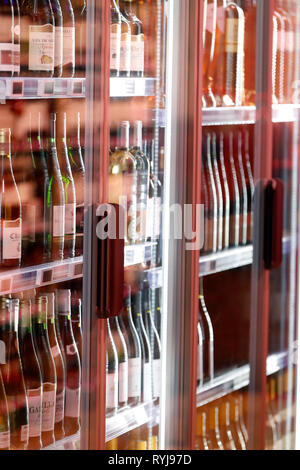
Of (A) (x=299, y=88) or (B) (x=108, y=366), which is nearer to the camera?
(B) (x=108, y=366)

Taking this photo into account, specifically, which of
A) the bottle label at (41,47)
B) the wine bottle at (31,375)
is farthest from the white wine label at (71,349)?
the bottle label at (41,47)

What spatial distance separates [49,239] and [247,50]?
1.09 meters

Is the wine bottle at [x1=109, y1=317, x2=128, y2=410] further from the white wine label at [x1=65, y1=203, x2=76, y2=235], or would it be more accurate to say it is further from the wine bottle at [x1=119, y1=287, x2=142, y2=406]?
the white wine label at [x1=65, y1=203, x2=76, y2=235]

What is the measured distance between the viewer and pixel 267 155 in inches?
107

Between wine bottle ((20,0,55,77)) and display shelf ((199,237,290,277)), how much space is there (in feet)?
2.64

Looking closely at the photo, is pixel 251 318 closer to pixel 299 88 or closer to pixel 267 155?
pixel 267 155

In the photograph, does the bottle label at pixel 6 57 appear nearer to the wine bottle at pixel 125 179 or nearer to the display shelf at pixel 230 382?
the wine bottle at pixel 125 179

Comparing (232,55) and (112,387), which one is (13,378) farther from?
(232,55)

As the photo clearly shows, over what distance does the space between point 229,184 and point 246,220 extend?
0.46 feet

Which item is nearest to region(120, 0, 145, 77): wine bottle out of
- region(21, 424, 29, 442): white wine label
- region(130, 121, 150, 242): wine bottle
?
region(130, 121, 150, 242): wine bottle

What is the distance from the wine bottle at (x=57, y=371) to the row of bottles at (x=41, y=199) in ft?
0.56

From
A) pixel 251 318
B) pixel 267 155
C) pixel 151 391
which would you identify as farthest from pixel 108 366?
pixel 267 155

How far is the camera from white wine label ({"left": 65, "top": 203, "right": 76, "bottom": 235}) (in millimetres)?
2148

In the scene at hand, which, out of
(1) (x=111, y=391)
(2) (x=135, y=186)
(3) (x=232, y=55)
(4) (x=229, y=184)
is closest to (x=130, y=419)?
(1) (x=111, y=391)
